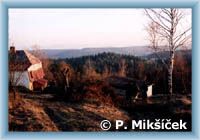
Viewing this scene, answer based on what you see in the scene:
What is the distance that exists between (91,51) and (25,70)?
1.55ft

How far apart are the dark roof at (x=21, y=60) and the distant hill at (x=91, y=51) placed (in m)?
0.11

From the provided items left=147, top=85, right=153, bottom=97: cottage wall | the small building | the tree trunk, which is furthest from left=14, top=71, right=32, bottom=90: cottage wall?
the tree trunk

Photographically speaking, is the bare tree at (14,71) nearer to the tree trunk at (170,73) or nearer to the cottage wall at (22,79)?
the cottage wall at (22,79)

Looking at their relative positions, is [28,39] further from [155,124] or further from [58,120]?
[155,124]

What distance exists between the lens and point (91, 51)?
16.1 ft

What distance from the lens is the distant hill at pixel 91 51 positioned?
4902mm

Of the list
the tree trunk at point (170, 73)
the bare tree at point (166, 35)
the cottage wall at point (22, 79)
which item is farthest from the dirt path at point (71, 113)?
the bare tree at point (166, 35)

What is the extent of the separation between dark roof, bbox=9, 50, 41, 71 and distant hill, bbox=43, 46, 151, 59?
114 millimetres

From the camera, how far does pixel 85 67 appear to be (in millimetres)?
4945

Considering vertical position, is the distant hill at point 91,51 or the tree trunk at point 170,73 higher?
the distant hill at point 91,51

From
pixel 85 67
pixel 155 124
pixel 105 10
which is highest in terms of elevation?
pixel 105 10

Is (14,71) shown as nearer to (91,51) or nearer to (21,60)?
(21,60)
